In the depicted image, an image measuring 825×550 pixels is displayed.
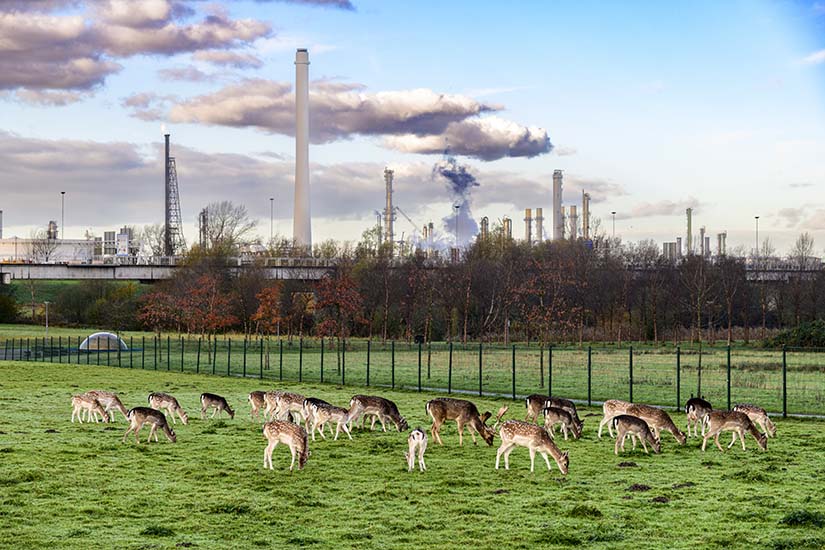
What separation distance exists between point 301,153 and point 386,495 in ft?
532

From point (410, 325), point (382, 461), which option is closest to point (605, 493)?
point (382, 461)

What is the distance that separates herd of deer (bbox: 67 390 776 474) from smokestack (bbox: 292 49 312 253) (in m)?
149

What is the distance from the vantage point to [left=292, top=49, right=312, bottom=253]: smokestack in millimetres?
176375

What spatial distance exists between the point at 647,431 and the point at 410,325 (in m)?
79.3

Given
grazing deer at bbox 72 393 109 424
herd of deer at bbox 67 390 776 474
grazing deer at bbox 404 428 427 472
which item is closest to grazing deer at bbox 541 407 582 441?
herd of deer at bbox 67 390 776 474

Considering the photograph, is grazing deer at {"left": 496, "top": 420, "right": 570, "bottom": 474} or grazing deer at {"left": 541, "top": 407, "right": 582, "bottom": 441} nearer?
grazing deer at {"left": 496, "top": 420, "right": 570, "bottom": 474}

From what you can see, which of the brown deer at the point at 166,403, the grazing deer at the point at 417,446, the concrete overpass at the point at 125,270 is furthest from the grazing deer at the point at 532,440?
→ the concrete overpass at the point at 125,270

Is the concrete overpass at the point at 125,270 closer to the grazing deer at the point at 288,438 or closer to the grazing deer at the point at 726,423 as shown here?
the grazing deer at the point at 726,423

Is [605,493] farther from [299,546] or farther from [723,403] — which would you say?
[723,403]

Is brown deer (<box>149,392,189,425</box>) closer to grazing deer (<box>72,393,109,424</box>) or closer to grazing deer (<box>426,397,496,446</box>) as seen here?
grazing deer (<box>72,393,109,424</box>)

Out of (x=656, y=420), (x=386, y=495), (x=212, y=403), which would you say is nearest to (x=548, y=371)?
(x=212, y=403)

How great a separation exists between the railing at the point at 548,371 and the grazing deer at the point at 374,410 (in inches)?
411

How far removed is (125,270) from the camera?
142 meters

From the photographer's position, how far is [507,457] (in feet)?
72.8
